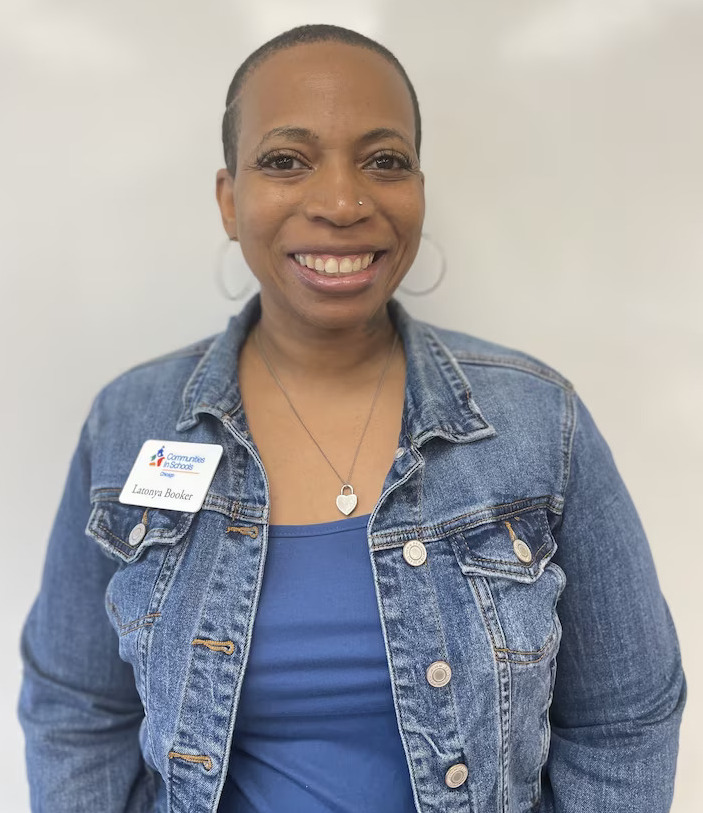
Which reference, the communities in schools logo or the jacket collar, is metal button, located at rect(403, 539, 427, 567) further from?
the communities in schools logo

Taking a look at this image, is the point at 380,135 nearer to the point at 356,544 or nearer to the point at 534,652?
the point at 356,544

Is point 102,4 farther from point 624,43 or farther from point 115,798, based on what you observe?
point 115,798

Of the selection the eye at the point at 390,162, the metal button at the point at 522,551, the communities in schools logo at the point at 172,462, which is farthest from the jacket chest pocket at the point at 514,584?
the eye at the point at 390,162

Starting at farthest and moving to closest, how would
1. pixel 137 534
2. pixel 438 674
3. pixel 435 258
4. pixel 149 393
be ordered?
pixel 435 258
pixel 149 393
pixel 137 534
pixel 438 674

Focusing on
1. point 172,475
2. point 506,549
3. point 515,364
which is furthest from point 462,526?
point 172,475

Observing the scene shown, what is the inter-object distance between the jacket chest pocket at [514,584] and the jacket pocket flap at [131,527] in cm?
35

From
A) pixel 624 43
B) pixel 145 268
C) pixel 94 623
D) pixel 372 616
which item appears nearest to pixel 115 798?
pixel 94 623

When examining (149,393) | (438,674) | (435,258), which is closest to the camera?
(438,674)

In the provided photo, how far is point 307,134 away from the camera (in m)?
0.81

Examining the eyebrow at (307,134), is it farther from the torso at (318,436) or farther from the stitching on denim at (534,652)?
the stitching on denim at (534,652)

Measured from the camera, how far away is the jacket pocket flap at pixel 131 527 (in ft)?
2.81

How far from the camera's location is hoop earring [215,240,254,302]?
1195 mm

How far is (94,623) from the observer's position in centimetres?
103

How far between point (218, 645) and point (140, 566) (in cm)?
15
